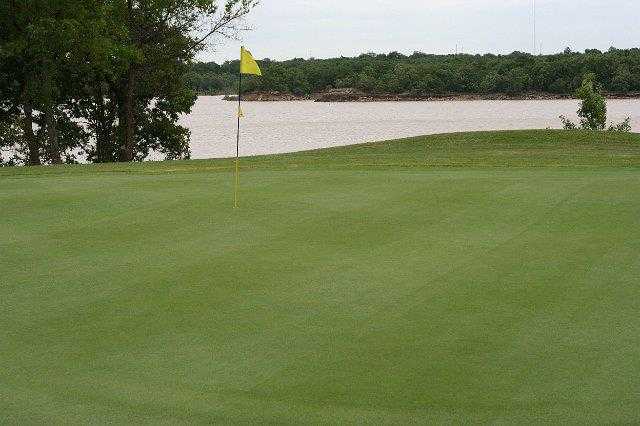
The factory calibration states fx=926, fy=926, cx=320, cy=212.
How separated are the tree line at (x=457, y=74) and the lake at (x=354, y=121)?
8.00ft

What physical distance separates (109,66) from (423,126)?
42.6 metres

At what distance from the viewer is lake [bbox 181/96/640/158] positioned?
5744 cm

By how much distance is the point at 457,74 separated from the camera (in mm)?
87000

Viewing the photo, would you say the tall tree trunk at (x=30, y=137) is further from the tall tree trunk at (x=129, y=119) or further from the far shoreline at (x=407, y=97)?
the far shoreline at (x=407, y=97)

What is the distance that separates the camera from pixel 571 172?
590 inches

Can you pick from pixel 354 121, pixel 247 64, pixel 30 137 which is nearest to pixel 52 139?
pixel 30 137

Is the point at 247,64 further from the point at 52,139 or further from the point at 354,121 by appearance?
the point at 354,121

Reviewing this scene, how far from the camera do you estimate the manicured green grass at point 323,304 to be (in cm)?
530

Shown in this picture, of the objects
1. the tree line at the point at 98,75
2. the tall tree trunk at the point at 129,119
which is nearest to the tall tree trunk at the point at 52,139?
the tree line at the point at 98,75

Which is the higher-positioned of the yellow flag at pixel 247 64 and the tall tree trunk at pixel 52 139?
the yellow flag at pixel 247 64

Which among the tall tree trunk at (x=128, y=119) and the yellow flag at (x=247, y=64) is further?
the tall tree trunk at (x=128, y=119)

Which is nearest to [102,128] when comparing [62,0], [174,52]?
[174,52]

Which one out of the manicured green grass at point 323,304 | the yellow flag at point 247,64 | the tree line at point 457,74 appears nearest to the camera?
the manicured green grass at point 323,304

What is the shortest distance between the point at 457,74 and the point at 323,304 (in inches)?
3233
